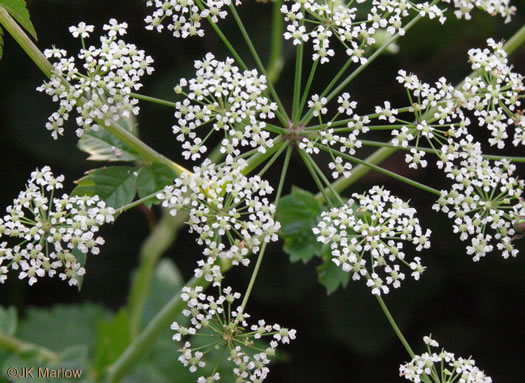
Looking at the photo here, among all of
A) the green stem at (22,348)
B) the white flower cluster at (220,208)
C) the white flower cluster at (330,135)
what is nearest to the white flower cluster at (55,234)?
the white flower cluster at (220,208)

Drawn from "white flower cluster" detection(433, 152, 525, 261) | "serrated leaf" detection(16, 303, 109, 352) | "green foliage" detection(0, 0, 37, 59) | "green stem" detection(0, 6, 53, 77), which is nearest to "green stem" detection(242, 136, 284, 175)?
"white flower cluster" detection(433, 152, 525, 261)

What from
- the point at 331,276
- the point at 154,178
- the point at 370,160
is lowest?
the point at 331,276

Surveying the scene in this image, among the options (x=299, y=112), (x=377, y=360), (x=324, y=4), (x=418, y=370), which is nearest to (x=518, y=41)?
(x=324, y=4)

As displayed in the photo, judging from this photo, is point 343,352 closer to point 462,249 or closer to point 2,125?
point 462,249

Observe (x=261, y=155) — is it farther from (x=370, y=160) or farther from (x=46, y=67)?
(x=46, y=67)

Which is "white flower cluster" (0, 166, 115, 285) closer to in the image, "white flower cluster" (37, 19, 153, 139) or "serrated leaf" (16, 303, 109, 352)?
"white flower cluster" (37, 19, 153, 139)

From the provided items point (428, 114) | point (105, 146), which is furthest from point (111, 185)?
point (428, 114)
